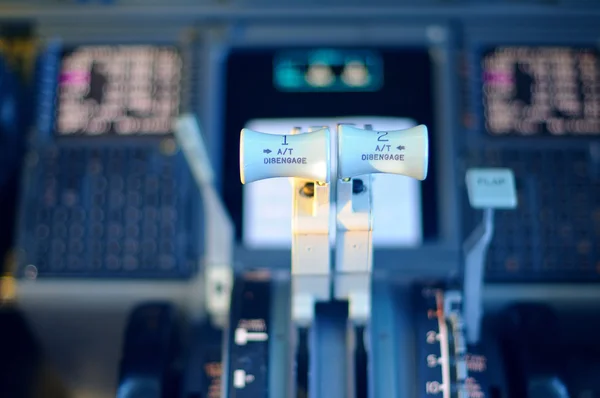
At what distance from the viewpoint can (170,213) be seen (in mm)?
1060

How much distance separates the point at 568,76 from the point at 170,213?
0.73 metres

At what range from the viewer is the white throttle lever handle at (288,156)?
65 centimetres

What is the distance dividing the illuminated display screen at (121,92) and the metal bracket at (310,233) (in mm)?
437

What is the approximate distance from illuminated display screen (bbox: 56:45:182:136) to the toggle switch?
0.52 metres

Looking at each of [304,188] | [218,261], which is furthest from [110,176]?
[304,188]

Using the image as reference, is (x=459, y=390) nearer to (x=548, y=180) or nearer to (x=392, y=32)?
(x=548, y=180)

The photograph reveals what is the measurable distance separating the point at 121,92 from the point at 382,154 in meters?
0.61

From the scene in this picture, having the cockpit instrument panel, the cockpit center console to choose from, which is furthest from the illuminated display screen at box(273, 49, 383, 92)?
the cockpit center console

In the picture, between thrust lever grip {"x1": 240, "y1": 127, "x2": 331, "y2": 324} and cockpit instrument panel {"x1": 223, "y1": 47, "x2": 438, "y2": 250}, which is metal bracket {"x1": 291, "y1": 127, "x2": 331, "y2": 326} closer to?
thrust lever grip {"x1": 240, "y1": 127, "x2": 331, "y2": 324}

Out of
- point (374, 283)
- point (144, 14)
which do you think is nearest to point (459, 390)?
point (374, 283)

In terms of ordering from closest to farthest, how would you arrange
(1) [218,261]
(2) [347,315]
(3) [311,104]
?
(2) [347,315]
(1) [218,261]
(3) [311,104]

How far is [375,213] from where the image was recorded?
1.05 m

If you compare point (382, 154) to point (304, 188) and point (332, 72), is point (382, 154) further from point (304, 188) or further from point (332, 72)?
point (332, 72)

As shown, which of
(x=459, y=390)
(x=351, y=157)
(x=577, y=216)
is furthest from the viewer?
(x=577, y=216)
